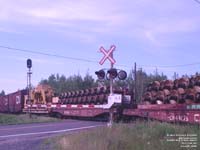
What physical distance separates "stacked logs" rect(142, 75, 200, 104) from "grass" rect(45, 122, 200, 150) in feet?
14.2

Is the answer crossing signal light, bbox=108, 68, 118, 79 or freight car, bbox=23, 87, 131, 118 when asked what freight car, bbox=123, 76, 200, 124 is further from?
crossing signal light, bbox=108, 68, 118, 79

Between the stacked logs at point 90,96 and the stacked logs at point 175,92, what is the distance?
583cm

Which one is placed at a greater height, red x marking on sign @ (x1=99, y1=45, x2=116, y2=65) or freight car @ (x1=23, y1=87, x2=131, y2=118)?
red x marking on sign @ (x1=99, y1=45, x2=116, y2=65)

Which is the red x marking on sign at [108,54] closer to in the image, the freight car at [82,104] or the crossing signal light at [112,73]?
the crossing signal light at [112,73]

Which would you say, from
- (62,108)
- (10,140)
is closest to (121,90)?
(62,108)

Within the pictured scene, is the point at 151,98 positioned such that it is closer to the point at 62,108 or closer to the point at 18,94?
the point at 62,108

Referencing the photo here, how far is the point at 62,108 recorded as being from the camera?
36031mm

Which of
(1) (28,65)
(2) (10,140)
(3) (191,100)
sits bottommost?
(2) (10,140)

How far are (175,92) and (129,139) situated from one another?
7.90 meters

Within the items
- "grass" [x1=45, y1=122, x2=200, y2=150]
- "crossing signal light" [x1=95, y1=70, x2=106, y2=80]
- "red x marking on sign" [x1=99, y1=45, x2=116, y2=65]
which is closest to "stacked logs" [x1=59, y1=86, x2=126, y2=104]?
"crossing signal light" [x1=95, y1=70, x2=106, y2=80]

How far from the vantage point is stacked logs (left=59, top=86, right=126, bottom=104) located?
1175 inches

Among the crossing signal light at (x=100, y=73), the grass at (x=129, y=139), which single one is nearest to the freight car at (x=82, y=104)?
the crossing signal light at (x=100, y=73)

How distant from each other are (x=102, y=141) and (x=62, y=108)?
22639 millimetres

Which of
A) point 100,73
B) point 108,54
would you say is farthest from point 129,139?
point 100,73
